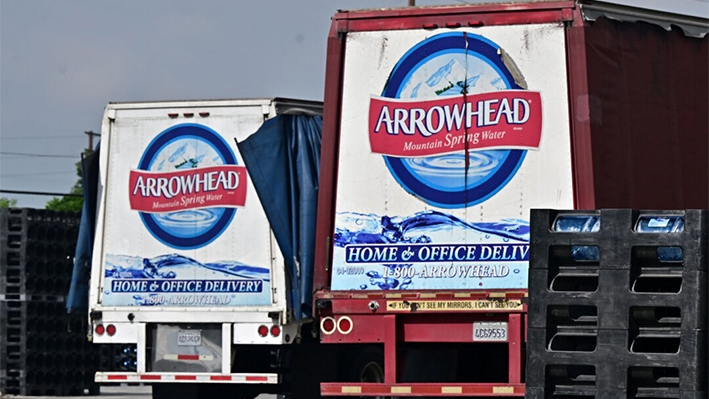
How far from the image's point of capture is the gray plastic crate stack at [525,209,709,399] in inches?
295

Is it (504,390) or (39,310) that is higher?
(39,310)

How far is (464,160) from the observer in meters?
12.4

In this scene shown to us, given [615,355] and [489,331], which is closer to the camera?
[615,355]

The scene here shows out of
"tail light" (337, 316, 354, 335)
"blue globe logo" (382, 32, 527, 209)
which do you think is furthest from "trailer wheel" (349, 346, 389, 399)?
"blue globe logo" (382, 32, 527, 209)

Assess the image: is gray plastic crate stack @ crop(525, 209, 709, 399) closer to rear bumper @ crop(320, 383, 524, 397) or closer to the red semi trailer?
rear bumper @ crop(320, 383, 524, 397)

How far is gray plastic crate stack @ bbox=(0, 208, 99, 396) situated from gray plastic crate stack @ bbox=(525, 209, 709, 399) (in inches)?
543

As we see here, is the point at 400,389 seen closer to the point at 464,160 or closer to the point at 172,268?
the point at 464,160

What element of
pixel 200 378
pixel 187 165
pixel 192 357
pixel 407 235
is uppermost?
pixel 187 165

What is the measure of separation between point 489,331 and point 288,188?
3.13m

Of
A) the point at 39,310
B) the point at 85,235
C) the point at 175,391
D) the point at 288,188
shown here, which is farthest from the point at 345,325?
the point at 39,310

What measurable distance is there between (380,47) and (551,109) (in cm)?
156

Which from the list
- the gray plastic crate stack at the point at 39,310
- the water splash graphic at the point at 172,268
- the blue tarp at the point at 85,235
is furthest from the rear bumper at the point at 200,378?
the gray plastic crate stack at the point at 39,310

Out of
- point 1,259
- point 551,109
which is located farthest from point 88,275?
point 551,109

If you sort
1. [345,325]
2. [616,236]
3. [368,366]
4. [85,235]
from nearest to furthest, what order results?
1. [616,236]
2. [345,325]
3. [368,366]
4. [85,235]
